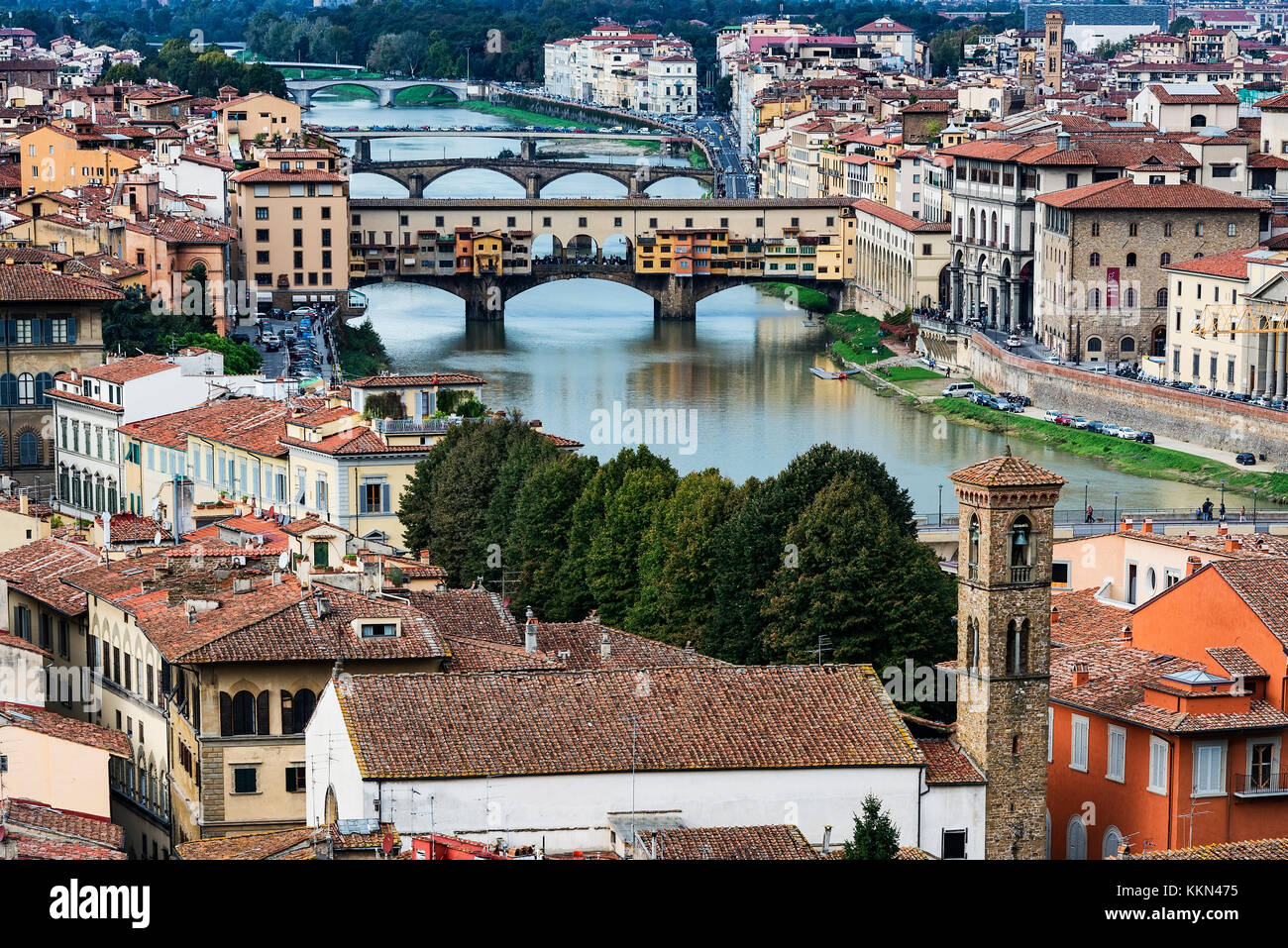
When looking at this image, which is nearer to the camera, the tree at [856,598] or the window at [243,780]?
the window at [243,780]

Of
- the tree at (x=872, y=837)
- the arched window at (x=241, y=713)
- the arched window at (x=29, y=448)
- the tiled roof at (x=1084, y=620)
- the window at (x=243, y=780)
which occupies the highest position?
the tree at (x=872, y=837)

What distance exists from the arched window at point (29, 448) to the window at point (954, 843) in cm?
1546

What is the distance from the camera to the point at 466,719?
8.73 m

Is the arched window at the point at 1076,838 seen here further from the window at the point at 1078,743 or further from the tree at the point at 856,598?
the tree at the point at 856,598

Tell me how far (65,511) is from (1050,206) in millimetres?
21177

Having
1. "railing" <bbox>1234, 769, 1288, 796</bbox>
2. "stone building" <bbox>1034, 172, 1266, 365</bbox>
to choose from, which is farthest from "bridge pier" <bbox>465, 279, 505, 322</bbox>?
"railing" <bbox>1234, 769, 1288, 796</bbox>

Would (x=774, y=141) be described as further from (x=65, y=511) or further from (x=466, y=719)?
(x=466, y=719)

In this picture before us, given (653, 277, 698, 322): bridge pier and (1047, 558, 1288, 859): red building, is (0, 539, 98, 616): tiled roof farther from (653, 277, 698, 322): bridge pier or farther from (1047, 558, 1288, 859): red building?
(653, 277, 698, 322): bridge pier

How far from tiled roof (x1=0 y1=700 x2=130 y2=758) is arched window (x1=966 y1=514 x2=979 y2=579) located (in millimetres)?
3478

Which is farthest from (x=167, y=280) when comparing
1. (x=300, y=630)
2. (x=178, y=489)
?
(x=300, y=630)

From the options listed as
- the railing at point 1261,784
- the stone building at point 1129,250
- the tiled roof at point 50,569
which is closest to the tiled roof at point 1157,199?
the stone building at point 1129,250

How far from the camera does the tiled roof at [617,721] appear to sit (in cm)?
852

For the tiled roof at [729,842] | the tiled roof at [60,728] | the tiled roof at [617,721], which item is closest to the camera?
the tiled roof at [729,842]
